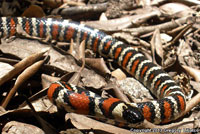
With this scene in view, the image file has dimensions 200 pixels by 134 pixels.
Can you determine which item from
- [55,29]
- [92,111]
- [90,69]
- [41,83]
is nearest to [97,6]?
[55,29]

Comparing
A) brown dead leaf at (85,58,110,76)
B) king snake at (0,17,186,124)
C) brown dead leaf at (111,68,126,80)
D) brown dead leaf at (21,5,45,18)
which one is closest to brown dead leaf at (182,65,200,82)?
king snake at (0,17,186,124)

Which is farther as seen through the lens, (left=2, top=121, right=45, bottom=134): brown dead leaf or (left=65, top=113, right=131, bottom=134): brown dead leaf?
(left=65, top=113, right=131, bottom=134): brown dead leaf

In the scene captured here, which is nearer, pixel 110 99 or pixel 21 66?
pixel 110 99

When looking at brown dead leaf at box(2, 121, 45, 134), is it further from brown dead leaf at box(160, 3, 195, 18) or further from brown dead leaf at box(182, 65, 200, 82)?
brown dead leaf at box(160, 3, 195, 18)

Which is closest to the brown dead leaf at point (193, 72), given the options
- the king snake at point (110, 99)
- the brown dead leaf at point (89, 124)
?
the king snake at point (110, 99)

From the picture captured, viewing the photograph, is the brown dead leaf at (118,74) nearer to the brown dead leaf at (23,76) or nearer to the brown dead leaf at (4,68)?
the brown dead leaf at (23,76)

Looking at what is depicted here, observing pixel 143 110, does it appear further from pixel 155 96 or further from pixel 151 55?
pixel 151 55

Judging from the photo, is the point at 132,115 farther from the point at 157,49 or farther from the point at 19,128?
the point at 157,49

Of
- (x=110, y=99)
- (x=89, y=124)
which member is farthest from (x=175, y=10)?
(x=89, y=124)
